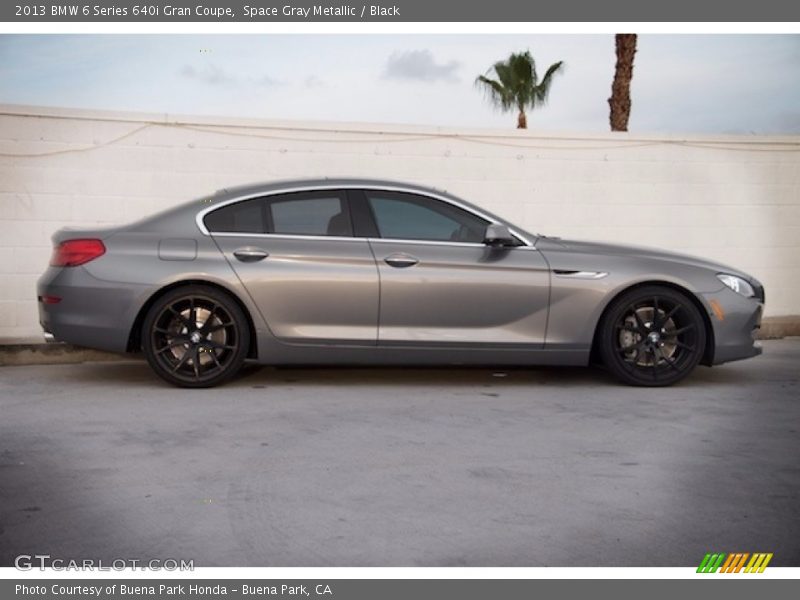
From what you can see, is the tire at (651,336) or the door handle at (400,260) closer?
the door handle at (400,260)

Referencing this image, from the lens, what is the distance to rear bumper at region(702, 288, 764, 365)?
8.09 metres

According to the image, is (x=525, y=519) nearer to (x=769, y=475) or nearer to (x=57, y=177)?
(x=769, y=475)

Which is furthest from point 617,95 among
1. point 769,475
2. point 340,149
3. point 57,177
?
point 769,475

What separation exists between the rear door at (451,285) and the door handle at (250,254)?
0.79m

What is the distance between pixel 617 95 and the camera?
2125 centimetres

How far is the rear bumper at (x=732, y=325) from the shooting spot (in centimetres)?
809

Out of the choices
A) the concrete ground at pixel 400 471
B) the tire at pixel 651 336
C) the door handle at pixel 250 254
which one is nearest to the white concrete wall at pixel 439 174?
the concrete ground at pixel 400 471

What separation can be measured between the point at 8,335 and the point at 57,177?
4.96 feet

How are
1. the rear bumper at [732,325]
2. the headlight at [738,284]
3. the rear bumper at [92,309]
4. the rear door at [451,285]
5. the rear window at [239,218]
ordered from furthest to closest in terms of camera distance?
→ the headlight at [738,284], the rear bumper at [732,325], the rear window at [239,218], the rear door at [451,285], the rear bumper at [92,309]

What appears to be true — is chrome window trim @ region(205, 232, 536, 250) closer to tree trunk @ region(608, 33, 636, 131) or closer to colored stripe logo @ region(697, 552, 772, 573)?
colored stripe logo @ region(697, 552, 772, 573)

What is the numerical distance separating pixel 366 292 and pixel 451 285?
60 centimetres

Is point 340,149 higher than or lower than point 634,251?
higher

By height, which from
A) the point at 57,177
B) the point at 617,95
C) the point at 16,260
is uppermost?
the point at 617,95

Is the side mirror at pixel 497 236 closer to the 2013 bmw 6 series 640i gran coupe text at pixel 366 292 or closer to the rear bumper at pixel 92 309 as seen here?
the 2013 bmw 6 series 640i gran coupe text at pixel 366 292
